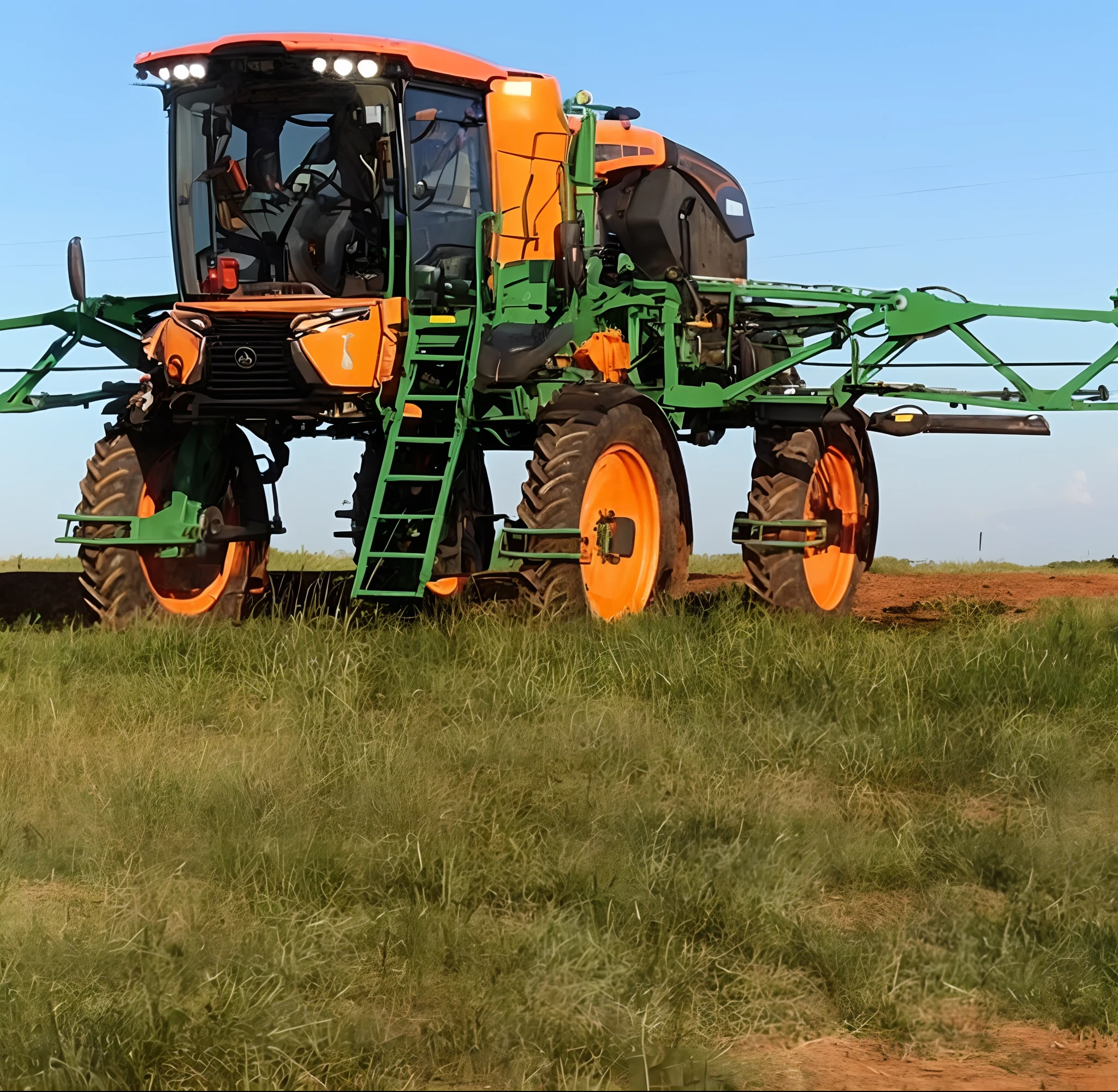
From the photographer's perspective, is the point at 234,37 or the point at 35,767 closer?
the point at 35,767

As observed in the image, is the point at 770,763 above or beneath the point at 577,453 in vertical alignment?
beneath

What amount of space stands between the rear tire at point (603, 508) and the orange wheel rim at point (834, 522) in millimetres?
2055

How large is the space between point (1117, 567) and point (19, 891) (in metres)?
18.5

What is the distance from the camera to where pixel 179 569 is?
1190 centimetres

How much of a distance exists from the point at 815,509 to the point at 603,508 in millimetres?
3188

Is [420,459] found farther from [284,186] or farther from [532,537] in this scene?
[284,186]

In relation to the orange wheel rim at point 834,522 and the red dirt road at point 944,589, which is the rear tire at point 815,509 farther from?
the red dirt road at point 944,589

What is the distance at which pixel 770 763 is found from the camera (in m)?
7.51

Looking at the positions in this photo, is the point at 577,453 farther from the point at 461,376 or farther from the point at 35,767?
the point at 35,767

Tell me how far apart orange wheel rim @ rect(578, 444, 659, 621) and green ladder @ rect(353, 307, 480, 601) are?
37.6 inches

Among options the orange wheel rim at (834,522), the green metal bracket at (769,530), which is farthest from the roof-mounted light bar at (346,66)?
the orange wheel rim at (834,522)

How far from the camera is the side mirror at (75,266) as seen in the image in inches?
454

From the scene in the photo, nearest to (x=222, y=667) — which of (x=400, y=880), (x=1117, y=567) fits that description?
(x=400, y=880)

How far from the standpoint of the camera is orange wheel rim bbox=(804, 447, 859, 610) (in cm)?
1396
